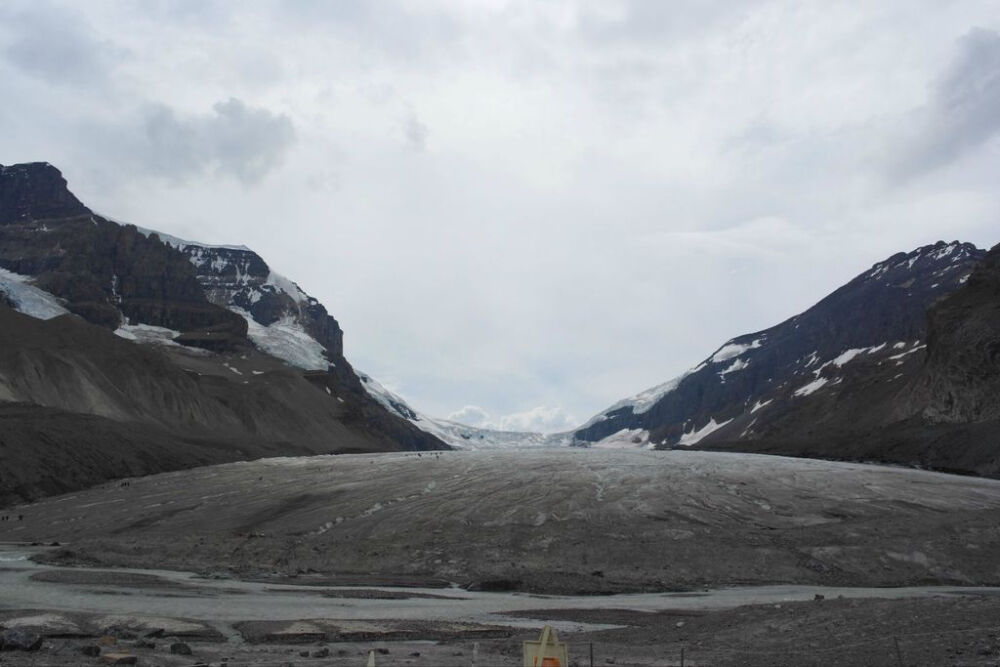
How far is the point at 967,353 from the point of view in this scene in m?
120

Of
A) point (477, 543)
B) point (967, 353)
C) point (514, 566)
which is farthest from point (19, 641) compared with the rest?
point (967, 353)

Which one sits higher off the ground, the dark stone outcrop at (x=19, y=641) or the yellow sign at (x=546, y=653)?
the yellow sign at (x=546, y=653)

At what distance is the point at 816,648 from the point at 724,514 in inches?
1112

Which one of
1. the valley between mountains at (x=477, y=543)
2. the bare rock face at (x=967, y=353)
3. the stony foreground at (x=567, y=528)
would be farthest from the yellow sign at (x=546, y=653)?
the bare rock face at (x=967, y=353)

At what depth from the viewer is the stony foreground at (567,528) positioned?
Result: 41.4 metres

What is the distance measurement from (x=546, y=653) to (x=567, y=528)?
34376 mm

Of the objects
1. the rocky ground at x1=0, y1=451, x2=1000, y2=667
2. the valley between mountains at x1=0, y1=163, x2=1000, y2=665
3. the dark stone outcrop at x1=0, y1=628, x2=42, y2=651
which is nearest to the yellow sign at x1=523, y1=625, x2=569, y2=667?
the rocky ground at x1=0, y1=451, x2=1000, y2=667

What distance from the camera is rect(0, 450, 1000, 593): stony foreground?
41.4 meters

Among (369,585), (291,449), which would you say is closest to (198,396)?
(291,449)

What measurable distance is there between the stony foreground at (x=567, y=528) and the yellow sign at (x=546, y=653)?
26.0 metres

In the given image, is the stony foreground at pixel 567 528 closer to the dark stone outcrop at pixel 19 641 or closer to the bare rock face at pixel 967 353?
the dark stone outcrop at pixel 19 641

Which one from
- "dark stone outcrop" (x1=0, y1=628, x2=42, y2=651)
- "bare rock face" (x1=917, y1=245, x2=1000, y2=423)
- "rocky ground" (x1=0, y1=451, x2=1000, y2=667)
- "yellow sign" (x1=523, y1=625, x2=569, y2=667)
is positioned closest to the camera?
"yellow sign" (x1=523, y1=625, x2=569, y2=667)

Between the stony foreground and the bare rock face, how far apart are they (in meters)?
55.8

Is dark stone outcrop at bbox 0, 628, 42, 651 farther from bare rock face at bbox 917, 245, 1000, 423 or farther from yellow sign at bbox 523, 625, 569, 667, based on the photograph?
bare rock face at bbox 917, 245, 1000, 423
